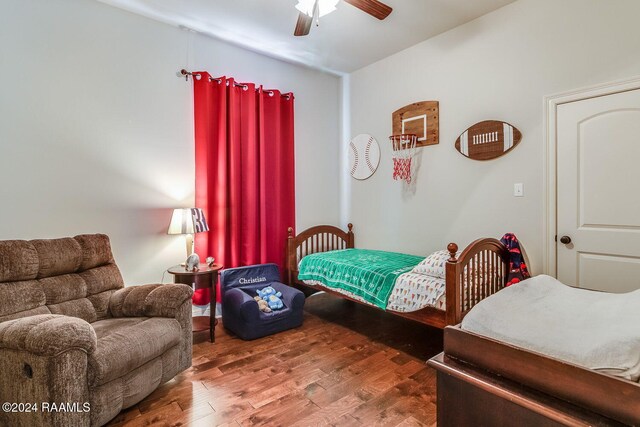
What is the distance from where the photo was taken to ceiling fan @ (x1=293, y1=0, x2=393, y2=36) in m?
2.09

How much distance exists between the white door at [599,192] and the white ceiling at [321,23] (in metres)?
1.21

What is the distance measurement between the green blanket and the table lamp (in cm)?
117

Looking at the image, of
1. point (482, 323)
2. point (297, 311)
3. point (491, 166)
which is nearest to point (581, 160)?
point (491, 166)

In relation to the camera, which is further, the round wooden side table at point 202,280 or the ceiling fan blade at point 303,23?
the round wooden side table at point 202,280

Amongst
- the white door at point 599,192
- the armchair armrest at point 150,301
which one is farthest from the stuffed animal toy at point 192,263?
the white door at point 599,192

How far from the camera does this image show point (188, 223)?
9.36 feet

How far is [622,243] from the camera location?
7.69 feet

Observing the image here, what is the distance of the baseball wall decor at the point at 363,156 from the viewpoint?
401 centimetres

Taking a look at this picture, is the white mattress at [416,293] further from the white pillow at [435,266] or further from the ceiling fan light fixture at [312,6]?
the ceiling fan light fixture at [312,6]

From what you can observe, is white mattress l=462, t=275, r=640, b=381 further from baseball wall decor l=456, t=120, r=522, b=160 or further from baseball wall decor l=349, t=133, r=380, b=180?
baseball wall decor l=349, t=133, r=380, b=180

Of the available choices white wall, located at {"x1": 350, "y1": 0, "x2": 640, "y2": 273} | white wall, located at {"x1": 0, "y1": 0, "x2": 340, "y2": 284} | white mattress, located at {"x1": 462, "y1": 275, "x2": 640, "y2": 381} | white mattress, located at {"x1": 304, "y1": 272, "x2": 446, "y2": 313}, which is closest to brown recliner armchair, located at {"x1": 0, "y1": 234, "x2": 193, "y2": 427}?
white wall, located at {"x1": 0, "y1": 0, "x2": 340, "y2": 284}

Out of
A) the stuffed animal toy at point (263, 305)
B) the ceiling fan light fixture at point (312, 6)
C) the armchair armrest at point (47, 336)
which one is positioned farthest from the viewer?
the stuffed animal toy at point (263, 305)

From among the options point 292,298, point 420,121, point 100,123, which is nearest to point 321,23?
point 420,121

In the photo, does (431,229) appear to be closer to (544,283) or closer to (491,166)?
(491,166)
